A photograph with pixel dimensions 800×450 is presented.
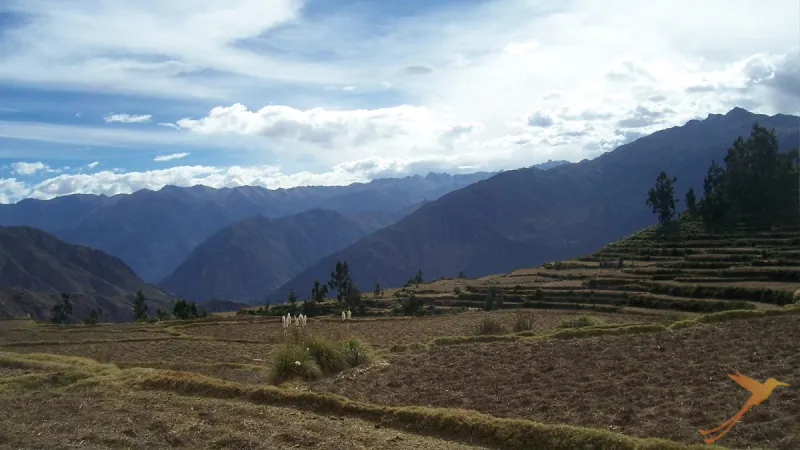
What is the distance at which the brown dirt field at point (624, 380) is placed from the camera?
10.8 meters

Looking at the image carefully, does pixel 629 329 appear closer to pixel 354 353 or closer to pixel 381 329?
pixel 354 353

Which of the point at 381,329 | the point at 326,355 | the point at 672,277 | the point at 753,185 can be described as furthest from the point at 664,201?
A: the point at 326,355

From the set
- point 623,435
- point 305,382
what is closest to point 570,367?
point 623,435

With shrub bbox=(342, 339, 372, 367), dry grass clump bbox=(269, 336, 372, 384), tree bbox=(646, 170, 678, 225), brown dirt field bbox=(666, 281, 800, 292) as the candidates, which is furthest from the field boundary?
tree bbox=(646, 170, 678, 225)

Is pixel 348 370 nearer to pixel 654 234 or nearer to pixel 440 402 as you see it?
pixel 440 402

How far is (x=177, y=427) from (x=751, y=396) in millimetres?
10590

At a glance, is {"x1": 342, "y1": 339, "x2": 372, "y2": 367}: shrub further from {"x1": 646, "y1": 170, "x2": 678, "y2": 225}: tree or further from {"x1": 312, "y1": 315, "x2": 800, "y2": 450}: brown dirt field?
{"x1": 646, "y1": 170, "x2": 678, "y2": 225}: tree

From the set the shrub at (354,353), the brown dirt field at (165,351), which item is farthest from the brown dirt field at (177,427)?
the brown dirt field at (165,351)

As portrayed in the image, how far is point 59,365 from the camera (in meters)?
20.3

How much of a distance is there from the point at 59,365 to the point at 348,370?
31.8 ft

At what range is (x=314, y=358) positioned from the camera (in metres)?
18.3

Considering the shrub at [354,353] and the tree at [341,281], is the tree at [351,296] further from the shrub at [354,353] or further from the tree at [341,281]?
the shrub at [354,353]

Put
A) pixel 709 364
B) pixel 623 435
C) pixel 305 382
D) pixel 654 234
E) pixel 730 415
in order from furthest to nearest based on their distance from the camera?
1. pixel 654 234
2. pixel 305 382
3. pixel 709 364
4. pixel 730 415
5. pixel 623 435

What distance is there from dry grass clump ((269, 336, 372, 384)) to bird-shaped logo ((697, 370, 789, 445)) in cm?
1024
